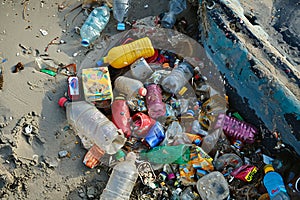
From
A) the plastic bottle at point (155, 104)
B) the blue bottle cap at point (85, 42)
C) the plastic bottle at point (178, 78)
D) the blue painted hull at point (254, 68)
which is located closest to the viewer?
the blue painted hull at point (254, 68)

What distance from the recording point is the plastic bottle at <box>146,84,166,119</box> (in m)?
3.70

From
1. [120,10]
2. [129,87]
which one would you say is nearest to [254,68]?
[129,87]

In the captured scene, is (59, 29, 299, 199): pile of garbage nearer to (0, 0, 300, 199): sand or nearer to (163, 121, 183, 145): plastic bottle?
(163, 121, 183, 145): plastic bottle

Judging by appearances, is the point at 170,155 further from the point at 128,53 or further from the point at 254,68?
the point at 128,53

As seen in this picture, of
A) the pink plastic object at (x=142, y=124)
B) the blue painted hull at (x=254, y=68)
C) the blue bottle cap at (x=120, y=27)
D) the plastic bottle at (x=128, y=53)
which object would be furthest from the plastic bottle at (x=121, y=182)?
the blue bottle cap at (x=120, y=27)

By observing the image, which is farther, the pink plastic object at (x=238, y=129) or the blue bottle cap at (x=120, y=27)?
the blue bottle cap at (x=120, y=27)

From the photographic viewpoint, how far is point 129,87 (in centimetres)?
381

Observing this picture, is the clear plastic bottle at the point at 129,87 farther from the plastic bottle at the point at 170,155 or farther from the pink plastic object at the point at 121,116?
the plastic bottle at the point at 170,155

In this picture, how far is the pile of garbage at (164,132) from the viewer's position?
3369 millimetres

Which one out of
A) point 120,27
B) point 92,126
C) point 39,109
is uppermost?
point 120,27

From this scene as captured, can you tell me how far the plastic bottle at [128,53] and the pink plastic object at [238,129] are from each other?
104 centimetres

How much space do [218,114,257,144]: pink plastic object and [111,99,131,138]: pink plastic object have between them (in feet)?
2.84

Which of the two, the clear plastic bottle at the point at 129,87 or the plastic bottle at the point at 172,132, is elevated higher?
the clear plastic bottle at the point at 129,87

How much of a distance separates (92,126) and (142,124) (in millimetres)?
473
